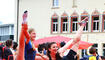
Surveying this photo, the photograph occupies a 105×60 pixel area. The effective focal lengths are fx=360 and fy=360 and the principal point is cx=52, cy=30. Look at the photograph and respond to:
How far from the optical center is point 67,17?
3447cm

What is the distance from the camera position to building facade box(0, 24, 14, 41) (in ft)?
168

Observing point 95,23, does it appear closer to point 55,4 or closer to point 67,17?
point 67,17

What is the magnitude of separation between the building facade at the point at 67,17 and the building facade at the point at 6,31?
581 inches

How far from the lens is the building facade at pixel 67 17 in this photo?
33156mm

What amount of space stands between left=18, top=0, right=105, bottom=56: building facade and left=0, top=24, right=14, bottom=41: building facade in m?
14.8

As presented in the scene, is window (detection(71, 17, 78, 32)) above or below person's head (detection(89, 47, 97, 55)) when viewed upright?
above

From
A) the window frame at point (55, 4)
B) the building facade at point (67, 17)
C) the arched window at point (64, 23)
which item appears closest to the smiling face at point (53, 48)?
the building facade at point (67, 17)

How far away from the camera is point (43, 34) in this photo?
116ft

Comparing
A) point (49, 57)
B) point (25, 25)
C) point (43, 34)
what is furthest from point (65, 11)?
point (25, 25)

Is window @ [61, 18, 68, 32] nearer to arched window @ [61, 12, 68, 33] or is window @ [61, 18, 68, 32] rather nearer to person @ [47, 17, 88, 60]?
arched window @ [61, 12, 68, 33]

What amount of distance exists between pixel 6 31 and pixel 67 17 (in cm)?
2089

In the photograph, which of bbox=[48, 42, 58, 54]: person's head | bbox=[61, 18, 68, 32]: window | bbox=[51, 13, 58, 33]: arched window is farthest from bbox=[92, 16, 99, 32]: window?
bbox=[48, 42, 58, 54]: person's head

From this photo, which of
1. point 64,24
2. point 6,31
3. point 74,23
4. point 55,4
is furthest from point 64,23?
point 6,31

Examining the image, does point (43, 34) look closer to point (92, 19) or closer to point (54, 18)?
point (54, 18)
